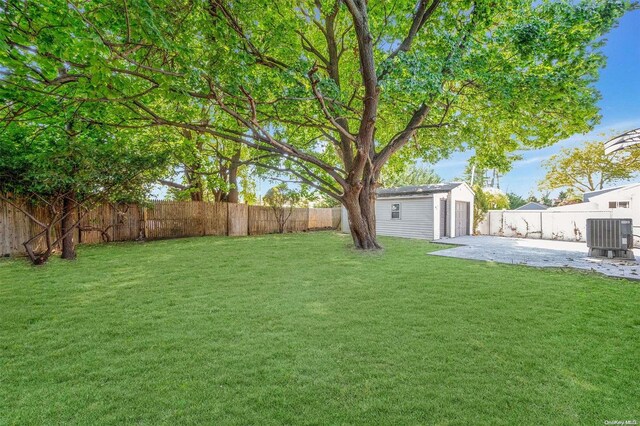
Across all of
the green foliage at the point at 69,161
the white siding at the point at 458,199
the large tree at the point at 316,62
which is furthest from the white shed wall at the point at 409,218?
the green foliage at the point at 69,161

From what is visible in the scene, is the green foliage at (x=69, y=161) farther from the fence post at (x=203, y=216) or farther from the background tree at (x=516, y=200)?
the background tree at (x=516, y=200)

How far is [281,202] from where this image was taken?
15961 millimetres

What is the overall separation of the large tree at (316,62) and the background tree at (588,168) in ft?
64.1

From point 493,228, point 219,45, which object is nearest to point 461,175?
point 493,228

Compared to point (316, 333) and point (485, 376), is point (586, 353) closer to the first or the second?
point (485, 376)

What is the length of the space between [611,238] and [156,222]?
48.7 feet

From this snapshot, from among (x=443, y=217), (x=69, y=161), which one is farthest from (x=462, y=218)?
(x=69, y=161)

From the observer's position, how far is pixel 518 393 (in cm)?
208

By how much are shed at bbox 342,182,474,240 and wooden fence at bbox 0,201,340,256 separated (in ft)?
17.0

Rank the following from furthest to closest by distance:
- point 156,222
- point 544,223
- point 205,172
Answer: point 544,223 < point 156,222 < point 205,172

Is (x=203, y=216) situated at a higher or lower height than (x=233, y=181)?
lower

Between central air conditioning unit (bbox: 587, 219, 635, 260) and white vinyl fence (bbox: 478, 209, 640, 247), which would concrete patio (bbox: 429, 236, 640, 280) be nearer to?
central air conditioning unit (bbox: 587, 219, 635, 260)

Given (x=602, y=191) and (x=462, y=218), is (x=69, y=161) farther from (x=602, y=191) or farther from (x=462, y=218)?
(x=602, y=191)

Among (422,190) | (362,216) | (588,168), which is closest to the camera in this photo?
(362,216)
